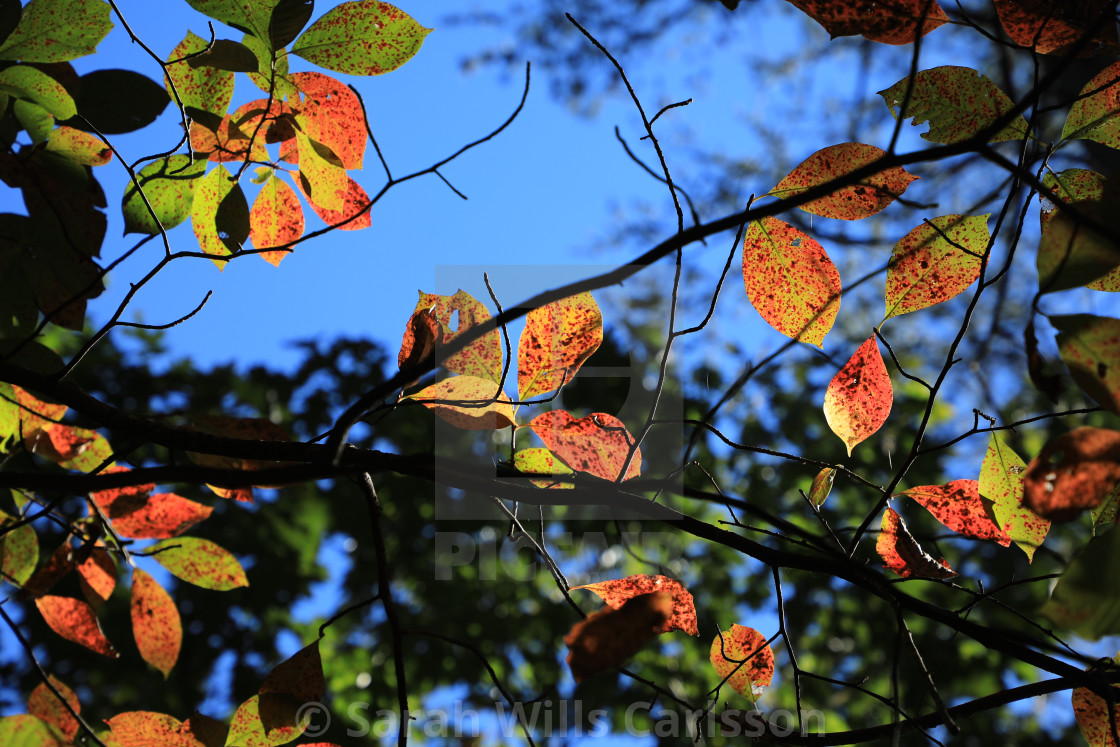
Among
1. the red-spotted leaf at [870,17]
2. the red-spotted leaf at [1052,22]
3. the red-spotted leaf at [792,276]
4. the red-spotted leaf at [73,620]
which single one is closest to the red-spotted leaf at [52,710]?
the red-spotted leaf at [73,620]

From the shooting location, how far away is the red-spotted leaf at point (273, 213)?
2.21ft

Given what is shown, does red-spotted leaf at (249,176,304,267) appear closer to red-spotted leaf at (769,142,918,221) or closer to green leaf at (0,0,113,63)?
green leaf at (0,0,113,63)

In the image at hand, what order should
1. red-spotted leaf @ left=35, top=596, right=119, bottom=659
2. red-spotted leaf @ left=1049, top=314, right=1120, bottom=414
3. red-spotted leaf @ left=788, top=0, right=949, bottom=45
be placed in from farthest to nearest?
red-spotted leaf @ left=35, top=596, right=119, bottom=659, red-spotted leaf @ left=788, top=0, right=949, bottom=45, red-spotted leaf @ left=1049, top=314, right=1120, bottom=414

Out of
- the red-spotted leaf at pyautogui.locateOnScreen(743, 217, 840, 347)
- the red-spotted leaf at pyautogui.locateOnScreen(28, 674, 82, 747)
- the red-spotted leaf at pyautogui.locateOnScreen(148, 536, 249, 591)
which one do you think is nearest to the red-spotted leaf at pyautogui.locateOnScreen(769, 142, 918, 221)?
the red-spotted leaf at pyautogui.locateOnScreen(743, 217, 840, 347)

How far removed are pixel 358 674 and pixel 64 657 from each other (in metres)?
1.13

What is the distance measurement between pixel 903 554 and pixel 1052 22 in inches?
14.2

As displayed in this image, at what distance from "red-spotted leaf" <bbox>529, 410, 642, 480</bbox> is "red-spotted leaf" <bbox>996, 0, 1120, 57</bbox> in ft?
1.19

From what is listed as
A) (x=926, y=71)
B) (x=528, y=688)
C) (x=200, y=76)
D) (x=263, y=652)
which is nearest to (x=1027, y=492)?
(x=926, y=71)

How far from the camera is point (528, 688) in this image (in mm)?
2650

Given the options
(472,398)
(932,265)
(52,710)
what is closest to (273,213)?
(472,398)

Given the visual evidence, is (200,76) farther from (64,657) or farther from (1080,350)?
(64,657)

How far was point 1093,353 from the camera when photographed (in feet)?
0.93

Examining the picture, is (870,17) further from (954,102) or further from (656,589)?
(656,589)

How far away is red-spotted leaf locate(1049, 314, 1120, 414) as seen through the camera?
0.28 meters
